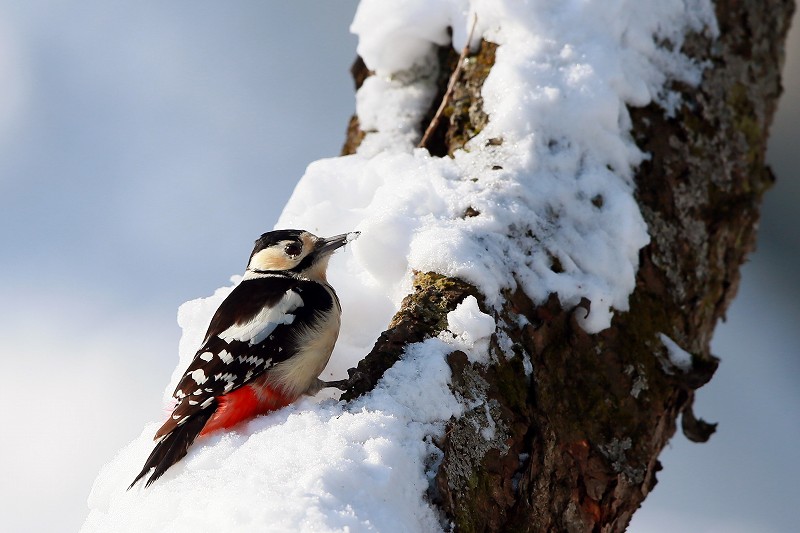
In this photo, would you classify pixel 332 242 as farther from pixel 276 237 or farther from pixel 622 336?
pixel 622 336

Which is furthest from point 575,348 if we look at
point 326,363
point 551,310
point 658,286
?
point 326,363

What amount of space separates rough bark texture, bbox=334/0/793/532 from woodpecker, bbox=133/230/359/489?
36 cm

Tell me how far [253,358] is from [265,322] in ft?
0.55

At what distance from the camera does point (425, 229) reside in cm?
292

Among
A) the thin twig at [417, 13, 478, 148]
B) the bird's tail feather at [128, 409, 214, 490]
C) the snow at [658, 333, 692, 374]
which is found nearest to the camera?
the bird's tail feather at [128, 409, 214, 490]

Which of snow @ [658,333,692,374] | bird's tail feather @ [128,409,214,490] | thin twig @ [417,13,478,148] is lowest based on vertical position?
bird's tail feather @ [128,409,214,490]

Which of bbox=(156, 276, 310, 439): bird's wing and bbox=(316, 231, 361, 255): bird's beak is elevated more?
bbox=(316, 231, 361, 255): bird's beak

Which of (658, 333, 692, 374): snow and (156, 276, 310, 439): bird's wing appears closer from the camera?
(156, 276, 310, 439): bird's wing

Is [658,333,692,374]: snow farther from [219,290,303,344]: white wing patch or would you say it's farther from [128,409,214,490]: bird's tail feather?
[128,409,214,490]: bird's tail feather

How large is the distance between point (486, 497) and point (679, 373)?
1177 mm

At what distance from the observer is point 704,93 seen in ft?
12.5

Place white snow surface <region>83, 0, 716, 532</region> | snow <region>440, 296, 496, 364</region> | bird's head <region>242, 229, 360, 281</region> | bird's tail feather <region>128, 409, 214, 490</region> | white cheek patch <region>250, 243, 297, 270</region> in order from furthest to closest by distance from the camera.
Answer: white cheek patch <region>250, 243, 297, 270</region>, bird's head <region>242, 229, 360, 281</region>, snow <region>440, 296, 496, 364</region>, bird's tail feather <region>128, 409, 214, 490</region>, white snow surface <region>83, 0, 716, 532</region>

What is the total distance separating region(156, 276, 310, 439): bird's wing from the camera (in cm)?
257

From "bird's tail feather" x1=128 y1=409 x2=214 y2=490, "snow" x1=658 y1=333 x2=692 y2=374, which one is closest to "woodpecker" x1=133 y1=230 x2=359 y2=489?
"bird's tail feather" x1=128 y1=409 x2=214 y2=490
